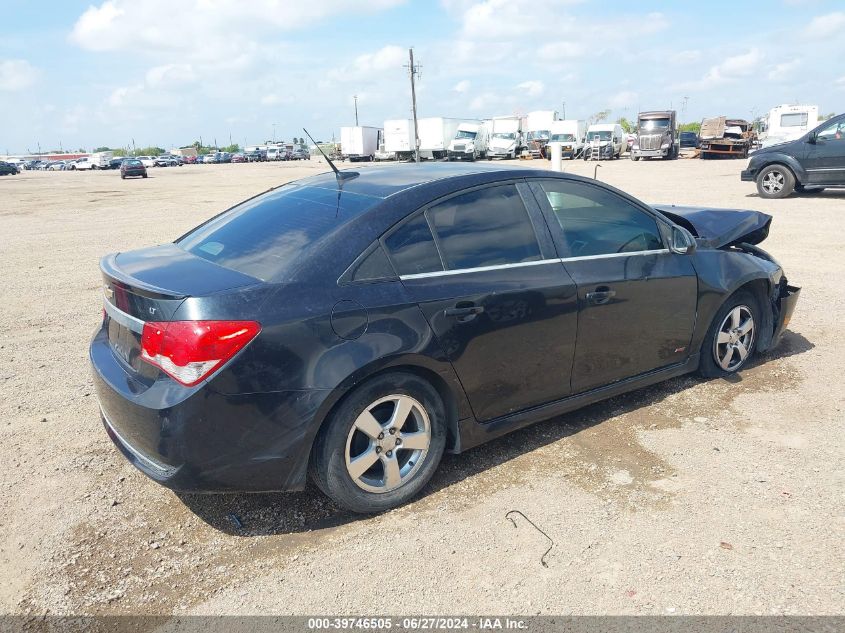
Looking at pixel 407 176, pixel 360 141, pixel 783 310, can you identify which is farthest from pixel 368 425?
pixel 360 141

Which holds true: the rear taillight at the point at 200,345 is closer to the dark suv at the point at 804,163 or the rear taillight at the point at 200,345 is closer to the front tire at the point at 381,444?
the front tire at the point at 381,444

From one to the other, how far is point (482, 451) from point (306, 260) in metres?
1.60

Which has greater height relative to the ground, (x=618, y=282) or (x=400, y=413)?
(x=618, y=282)

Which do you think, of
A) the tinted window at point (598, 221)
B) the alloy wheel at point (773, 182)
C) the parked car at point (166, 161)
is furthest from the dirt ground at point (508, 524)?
the parked car at point (166, 161)

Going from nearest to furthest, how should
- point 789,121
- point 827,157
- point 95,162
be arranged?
point 827,157
point 789,121
point 95,162

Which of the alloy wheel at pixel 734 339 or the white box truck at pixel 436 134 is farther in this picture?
the white box truck at pixel 436 134

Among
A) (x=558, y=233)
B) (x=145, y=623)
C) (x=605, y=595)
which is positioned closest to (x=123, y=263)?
(x=145, y=623)

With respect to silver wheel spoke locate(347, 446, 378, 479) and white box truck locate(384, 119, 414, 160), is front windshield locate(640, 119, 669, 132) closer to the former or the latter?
white box truck locate(384, 119, 414, 160)

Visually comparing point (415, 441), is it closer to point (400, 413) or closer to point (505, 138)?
point (400, 413)

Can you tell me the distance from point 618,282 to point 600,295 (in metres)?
0.18

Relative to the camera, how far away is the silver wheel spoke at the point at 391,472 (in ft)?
10.6

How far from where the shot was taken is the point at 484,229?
3.61 metres

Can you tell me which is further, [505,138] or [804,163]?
[505,138]

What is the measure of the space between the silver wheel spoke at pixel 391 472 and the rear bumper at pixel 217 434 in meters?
0.42
